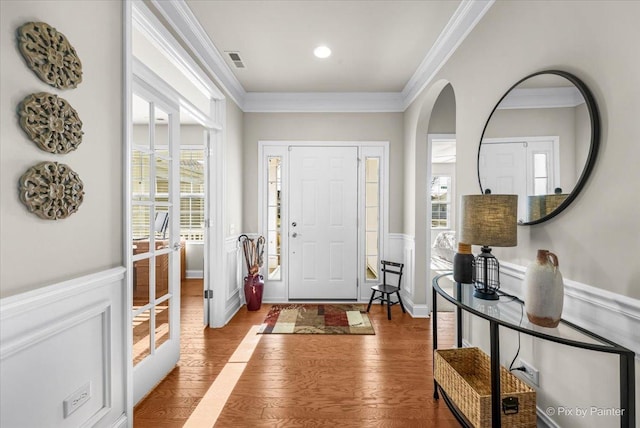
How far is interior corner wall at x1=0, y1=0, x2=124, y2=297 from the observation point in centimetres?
110

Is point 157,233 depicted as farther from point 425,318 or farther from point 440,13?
point 425,318

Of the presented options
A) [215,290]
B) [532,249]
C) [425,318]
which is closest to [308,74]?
[215,290]

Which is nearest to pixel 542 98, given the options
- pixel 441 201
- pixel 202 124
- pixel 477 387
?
pixel 477 387

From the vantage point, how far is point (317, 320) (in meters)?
3.49

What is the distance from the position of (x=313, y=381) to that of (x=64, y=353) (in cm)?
154

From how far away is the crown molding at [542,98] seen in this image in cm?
137

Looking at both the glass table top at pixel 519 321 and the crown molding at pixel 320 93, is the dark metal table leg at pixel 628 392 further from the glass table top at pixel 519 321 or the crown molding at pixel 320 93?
the crown molding at pixel 320 93

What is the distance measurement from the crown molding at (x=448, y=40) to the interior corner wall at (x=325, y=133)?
0.61m

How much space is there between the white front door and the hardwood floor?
1.03 metres

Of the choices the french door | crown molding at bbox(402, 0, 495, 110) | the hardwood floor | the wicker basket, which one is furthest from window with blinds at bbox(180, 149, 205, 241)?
the wicker basket

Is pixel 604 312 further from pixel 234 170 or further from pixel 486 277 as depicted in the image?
pixel 234 170

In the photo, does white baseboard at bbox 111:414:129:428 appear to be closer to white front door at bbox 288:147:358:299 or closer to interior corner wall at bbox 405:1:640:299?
interior corner wall at bbox 405:1:640:299

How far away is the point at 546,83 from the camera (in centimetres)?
154

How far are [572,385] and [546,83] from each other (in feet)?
4.63
